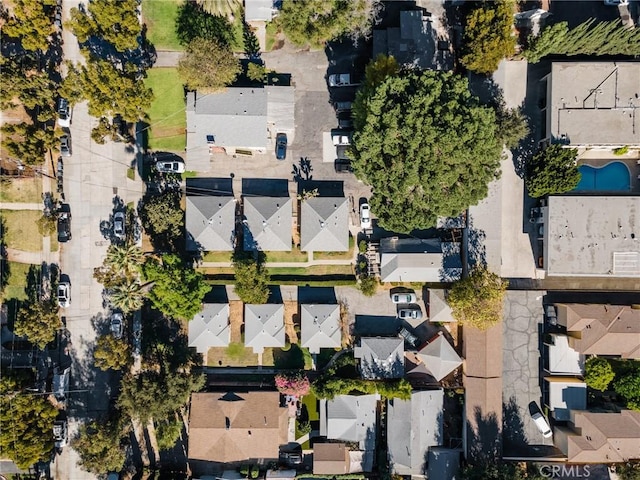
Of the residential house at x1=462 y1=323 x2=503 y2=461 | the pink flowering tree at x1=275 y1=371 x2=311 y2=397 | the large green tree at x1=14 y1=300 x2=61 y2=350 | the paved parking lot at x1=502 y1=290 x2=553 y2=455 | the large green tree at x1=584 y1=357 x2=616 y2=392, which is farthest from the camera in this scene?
the paved parking lot at x1=502 y1=290 x2=553 y2=455

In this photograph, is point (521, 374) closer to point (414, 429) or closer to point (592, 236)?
point (414, 429)

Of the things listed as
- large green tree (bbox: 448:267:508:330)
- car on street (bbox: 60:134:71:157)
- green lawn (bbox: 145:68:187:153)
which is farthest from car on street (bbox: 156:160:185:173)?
large green tree (bbox: 448:267:508:330)

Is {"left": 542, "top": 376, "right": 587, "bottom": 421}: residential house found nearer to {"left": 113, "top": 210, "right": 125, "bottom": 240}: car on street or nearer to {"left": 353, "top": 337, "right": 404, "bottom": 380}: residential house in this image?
{"left": 353, "top": 337, "right": 404, "bottom": 380}: residential house

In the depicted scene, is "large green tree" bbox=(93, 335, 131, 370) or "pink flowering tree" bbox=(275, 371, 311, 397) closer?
"large green tree" bbox=(93, 335, 131, 370)

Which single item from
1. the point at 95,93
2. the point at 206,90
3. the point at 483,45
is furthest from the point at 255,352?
the point at 483,45

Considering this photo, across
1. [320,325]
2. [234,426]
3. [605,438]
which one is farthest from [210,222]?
[605,438]

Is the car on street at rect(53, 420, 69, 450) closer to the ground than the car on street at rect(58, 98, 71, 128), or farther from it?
closer to the ground

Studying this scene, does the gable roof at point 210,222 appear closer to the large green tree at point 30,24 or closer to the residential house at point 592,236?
the large green tree at point 30,24
